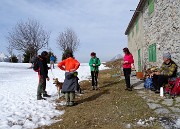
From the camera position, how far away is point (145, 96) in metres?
9.17

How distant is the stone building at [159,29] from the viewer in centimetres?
1011

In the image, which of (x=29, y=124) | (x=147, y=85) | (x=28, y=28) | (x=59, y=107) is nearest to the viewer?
(x=29, y=124)

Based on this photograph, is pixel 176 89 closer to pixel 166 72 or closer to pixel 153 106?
pixel 166 72

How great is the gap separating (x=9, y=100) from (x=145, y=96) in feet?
16.8

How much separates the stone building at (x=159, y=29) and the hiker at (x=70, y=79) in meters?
4.32

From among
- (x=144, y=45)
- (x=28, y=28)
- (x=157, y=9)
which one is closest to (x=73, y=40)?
(x=28, y=28)

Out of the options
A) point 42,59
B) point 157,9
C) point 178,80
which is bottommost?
point 178,80

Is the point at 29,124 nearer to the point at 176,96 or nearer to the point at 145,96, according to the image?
the point at 145,96

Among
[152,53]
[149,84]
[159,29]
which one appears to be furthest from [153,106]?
[152,53]

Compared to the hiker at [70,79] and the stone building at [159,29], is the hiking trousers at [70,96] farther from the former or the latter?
the stone building at [159,29]

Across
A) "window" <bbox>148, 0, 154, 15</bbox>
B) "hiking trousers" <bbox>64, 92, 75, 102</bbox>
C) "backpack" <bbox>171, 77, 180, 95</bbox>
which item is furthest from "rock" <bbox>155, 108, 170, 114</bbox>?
"window" <bbox>148, 0, 154, 15</bbox>

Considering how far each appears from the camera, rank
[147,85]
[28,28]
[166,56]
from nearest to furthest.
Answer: [166,56] < [147,85] < [28,28]

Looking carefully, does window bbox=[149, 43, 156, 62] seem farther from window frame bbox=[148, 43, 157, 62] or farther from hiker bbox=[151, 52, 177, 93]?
hiker bbox=[151, 52, 177, 93]

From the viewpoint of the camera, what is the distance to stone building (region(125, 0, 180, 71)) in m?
10.1
